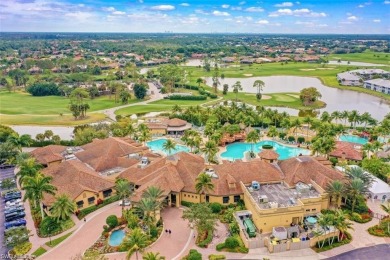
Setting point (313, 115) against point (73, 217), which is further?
point (313, 115)

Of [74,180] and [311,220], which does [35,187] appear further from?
[311,220]

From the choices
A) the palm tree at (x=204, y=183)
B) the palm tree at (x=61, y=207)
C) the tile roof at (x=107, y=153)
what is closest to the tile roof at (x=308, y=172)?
the palm tree at (x=204, y=183)

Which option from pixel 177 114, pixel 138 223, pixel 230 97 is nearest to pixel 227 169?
pixel 138 223

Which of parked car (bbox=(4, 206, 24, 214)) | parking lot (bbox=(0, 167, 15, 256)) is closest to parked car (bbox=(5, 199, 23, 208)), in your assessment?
parking lot (bbox=(0, 167, 15, 256))

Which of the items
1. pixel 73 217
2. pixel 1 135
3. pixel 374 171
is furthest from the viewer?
pixel 1 135

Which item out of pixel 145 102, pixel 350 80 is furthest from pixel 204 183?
pixel 350 80

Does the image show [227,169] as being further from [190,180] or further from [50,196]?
[50,196]

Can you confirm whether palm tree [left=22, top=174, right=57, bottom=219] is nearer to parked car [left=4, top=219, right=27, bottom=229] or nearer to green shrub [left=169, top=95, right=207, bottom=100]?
parked car [left=4, top=219, right=27, bottom=229]
